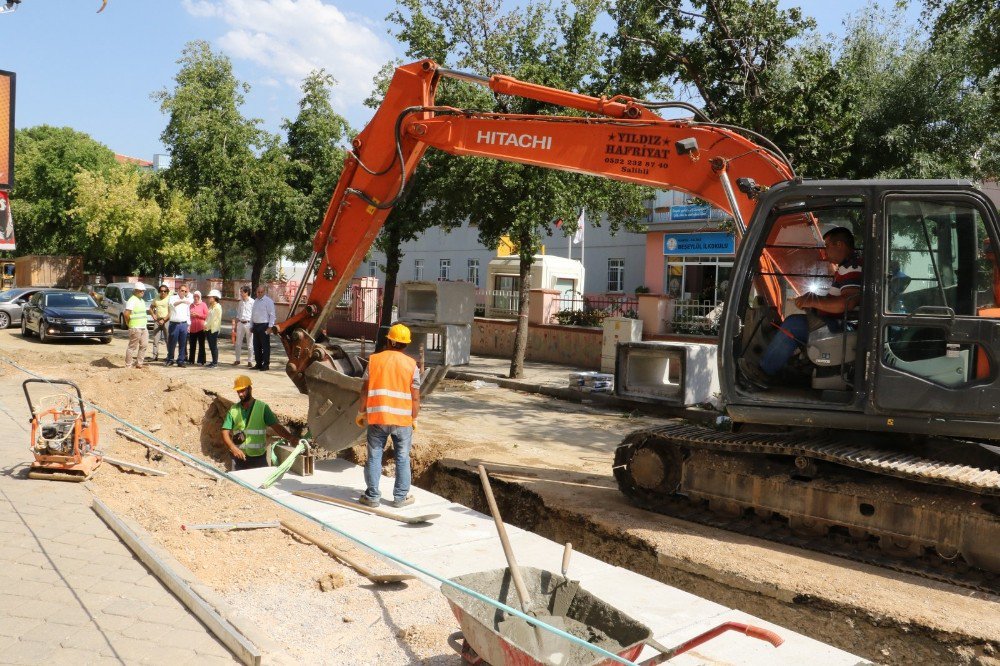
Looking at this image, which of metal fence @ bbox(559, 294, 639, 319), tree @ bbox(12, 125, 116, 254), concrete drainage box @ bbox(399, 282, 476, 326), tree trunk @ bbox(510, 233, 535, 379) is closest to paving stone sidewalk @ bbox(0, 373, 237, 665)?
tree trunk @ bbox(510, 233, 535, 379)

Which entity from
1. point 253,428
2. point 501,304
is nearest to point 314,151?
point 501,304

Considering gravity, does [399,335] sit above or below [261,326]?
above

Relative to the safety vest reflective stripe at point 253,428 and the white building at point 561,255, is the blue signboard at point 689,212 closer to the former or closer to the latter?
the white building at point 561,255

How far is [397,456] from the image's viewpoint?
7098mm

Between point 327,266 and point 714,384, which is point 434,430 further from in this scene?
point 714,384

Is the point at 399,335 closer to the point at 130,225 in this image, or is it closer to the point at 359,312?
the point at 359,312

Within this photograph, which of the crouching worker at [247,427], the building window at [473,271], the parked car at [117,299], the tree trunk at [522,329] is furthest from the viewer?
the building window at [473,271]

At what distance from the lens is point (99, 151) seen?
157 feet

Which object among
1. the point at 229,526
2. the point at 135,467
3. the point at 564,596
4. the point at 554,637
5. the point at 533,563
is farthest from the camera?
the point at 135,467

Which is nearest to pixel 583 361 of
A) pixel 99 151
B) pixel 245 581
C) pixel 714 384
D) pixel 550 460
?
pixel 714 384

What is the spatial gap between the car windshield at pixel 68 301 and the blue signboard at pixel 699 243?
735 inches

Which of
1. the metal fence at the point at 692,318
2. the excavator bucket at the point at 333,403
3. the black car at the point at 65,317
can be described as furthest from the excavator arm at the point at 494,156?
the black car at the point at 65,317

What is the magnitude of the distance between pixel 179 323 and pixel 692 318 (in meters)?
11.5

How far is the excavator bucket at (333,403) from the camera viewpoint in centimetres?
820
